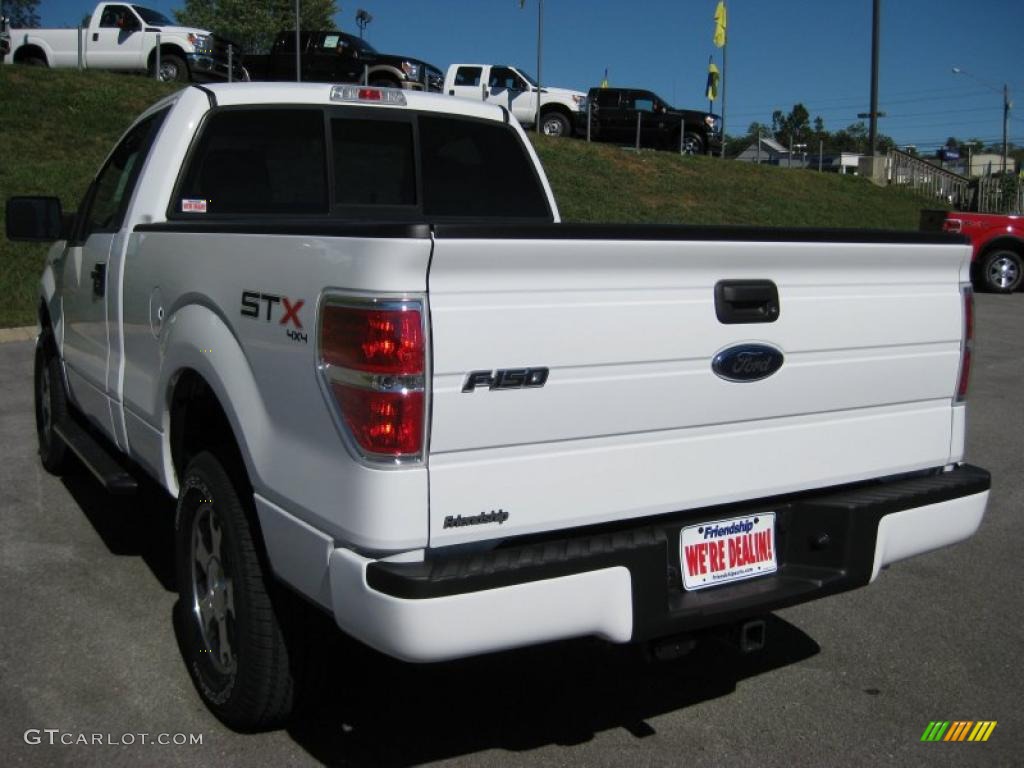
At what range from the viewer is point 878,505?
127 inches

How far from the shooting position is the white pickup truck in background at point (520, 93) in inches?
1085

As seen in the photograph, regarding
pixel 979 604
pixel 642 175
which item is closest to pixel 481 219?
pixel 979 604

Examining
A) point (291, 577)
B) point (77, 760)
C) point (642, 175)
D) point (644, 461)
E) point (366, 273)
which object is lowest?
point (77, 760)

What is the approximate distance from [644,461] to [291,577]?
38.9 inches

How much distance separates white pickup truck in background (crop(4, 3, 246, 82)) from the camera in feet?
77.5

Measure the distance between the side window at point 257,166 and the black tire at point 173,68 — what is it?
68.4 feet

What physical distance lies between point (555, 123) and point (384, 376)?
1042 inches

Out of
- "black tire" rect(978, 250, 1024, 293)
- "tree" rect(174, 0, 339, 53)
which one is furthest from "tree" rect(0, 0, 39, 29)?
"black tire" rect(978, 250, 1024, 293)

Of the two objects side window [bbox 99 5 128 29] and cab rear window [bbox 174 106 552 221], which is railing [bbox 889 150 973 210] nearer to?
side window [bbox 99 5 128 29]

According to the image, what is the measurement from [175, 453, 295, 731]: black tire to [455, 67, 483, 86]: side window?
2546 centimetres

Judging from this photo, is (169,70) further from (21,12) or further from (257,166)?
(21,12)

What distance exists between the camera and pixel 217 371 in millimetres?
3160

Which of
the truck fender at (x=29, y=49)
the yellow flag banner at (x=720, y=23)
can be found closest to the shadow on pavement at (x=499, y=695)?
the truck fender at (x=29, y=49)

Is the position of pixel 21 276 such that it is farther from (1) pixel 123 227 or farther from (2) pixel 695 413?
(2) pixel 695 413
